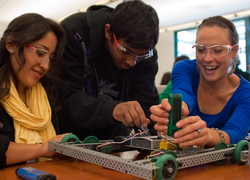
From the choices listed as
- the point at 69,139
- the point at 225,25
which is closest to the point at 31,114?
the point at 69,139

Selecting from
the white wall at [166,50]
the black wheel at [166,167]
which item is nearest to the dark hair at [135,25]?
the black wheel at [166,167]

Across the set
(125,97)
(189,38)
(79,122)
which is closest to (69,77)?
(79,122)

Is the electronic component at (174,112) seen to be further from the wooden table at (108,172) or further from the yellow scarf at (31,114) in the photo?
the yellow scarf at (31,114)

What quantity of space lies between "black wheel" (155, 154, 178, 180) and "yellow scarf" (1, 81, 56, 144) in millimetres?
826

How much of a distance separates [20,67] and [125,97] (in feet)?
2.51

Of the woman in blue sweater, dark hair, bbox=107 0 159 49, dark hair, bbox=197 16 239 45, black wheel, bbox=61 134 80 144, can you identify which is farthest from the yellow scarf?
dark hair, bbox=197 16 239 45

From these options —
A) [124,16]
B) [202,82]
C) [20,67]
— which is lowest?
[202,82]

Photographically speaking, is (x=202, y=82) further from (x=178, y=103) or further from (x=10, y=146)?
(x=10, y=146)

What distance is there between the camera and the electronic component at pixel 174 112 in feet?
3.74

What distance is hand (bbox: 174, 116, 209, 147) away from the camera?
117 centimetres

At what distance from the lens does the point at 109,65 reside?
1.97 m

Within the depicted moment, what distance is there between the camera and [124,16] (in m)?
1.73

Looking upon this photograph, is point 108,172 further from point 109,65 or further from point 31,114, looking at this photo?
point 109,65

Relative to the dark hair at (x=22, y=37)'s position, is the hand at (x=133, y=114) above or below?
below
